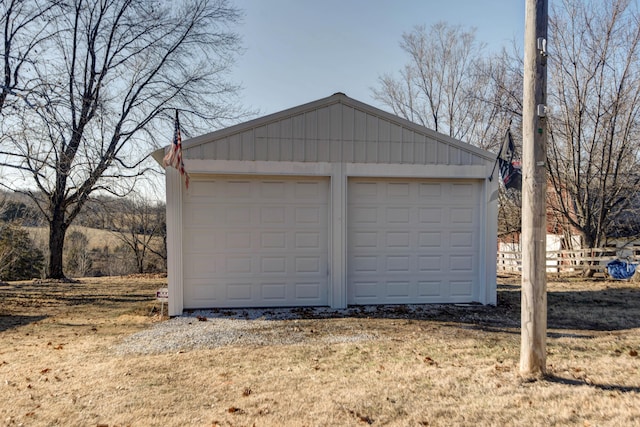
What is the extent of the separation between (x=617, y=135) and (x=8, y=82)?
16.0 meters

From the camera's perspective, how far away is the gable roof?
654 centimetres

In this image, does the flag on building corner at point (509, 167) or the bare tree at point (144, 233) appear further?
the bare tree at point (144, 233)

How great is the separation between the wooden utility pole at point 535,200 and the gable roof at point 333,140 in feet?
10.9

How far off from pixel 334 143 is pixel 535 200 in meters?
3.81

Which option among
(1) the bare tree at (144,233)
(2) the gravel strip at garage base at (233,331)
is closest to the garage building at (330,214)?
(2) the gravel strip at garage base at (233,331)

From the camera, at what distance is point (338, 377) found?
3689 mm

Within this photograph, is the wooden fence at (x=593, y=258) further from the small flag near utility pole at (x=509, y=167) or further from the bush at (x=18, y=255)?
the bush at (x=18, y=255)

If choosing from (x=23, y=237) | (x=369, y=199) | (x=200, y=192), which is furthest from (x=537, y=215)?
(x=23, y=237)

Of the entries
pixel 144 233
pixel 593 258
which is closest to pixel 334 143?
pixel 593 258

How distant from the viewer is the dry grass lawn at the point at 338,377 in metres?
2.90

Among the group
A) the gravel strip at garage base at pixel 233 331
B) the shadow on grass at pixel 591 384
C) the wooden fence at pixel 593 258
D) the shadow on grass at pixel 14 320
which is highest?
the wooden fence at pixel 593 258

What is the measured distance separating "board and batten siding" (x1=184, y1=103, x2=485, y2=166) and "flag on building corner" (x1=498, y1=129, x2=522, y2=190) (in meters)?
0.81

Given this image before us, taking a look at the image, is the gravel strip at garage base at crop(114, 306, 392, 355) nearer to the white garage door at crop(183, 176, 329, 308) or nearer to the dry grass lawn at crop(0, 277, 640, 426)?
the dry grass lawn at crop(0, 277, 640, 426)

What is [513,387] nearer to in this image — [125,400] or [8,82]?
[125,400]
